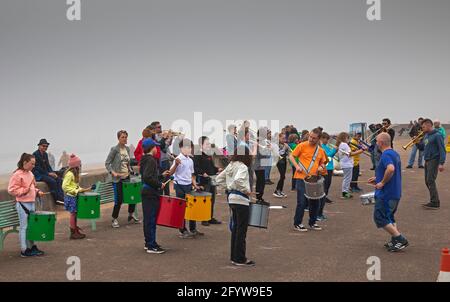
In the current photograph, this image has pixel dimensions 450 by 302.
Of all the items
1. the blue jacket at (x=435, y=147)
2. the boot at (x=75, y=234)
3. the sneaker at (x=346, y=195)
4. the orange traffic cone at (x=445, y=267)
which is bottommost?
the boot at (x=75, y=234)

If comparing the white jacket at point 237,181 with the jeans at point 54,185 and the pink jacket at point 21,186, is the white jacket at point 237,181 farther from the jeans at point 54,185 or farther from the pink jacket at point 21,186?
the jeans at point 54,185

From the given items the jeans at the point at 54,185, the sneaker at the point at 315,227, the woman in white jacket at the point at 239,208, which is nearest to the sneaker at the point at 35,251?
the woman in white jacket at the point at 239,208

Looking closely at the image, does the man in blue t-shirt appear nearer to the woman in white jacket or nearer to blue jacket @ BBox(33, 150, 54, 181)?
the woman in white jacket

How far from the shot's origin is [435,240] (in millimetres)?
9477

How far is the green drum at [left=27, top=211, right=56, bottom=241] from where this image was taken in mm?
8594

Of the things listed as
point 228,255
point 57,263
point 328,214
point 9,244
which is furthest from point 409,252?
point 9,244

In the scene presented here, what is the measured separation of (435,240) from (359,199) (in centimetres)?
483

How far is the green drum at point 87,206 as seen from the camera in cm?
1028

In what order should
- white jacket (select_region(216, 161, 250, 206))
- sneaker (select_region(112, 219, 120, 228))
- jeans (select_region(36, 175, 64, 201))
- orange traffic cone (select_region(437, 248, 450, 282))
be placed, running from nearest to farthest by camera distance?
orange traffic cone (select_region(437, 248, 450, 282)), white jacket (select_region(216, 161, 250, 206)), sneaker (select_region(112, 219, 120, 228)), jeans (select_region(36, 175, 64, 201))

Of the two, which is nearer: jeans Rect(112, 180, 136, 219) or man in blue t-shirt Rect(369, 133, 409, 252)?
man in blue t-shirt Rect(369, 133, 409, 252)

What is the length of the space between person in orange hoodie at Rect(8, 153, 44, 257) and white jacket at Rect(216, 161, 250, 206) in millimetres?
3077

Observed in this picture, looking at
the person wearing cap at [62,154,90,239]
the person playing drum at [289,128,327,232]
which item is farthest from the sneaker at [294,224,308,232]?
the person wearing cap at [62,154,90,239]

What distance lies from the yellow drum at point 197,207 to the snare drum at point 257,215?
152 centimetres

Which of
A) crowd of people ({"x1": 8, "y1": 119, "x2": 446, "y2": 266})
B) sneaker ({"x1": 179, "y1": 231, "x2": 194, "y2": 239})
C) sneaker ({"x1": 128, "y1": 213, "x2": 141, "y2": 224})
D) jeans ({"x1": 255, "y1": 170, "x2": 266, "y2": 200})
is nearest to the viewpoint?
crowd of people ({"x1": 8, "y1": 119, "x2": 446, "y2": 266})
